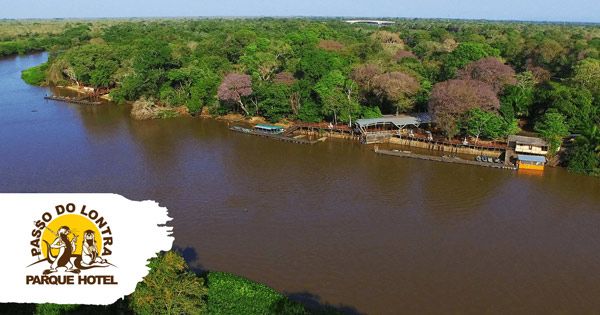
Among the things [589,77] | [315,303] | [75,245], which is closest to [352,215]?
[315,303]

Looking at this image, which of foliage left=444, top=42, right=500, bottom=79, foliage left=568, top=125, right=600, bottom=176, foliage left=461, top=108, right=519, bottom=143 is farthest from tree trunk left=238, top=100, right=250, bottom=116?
foliage left=568, top=125, right=600, bottom=176

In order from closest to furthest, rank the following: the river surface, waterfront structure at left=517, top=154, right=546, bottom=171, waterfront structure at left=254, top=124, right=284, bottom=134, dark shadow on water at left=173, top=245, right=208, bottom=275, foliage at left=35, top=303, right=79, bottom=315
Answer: foliage at left=35, top=303, right=79, bottom=315
the river surface
dark shadow on water at left=173, top=245, right=208, bottom=275
waterfront structure at left=517, top=154, right=546, bottom=171
waterfront structure at left=254, top=124, right=284, bottom=134

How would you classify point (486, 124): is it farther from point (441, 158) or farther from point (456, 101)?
point (441, 158)

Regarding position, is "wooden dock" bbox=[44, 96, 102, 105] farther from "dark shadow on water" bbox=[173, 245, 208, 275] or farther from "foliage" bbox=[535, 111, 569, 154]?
"foliage" bbox=[535, 111, 569, 154]

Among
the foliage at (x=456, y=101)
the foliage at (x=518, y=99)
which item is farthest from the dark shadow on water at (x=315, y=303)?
the foliage at (x=518, y=99)

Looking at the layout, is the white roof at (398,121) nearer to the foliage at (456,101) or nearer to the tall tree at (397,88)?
the tall tree at (397,88)

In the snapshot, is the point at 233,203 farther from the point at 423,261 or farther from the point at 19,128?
the point at 19,128
